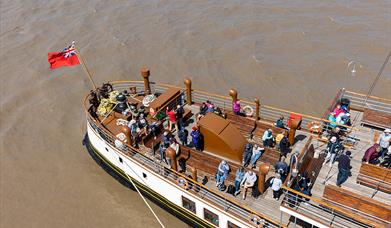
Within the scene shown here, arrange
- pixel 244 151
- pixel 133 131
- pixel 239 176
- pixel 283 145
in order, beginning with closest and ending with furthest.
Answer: pixel 239 176, pixel 283 145, pixel 244 151, pixel 133 131

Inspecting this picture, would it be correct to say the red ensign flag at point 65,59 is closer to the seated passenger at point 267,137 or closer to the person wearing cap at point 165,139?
the person wearing cap at point 165,139

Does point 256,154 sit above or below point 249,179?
above

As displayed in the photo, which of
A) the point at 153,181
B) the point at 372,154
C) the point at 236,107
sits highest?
the point at 236,107

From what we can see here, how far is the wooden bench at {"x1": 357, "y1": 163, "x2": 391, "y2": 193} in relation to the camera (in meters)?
14.7

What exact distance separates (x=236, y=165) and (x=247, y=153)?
1146 mm

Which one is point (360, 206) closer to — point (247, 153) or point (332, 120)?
point (247, 153)

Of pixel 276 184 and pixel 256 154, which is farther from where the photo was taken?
pixel 256 154

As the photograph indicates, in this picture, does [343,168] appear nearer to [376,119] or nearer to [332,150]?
[332,150]

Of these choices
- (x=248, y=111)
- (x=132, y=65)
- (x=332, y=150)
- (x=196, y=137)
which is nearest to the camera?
(x=332, y=150)

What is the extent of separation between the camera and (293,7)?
1665 inches

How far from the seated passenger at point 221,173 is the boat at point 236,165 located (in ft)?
1.53

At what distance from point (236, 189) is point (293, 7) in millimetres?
33282

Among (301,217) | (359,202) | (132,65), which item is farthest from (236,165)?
(132,65)

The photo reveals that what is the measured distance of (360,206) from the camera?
13.7m
